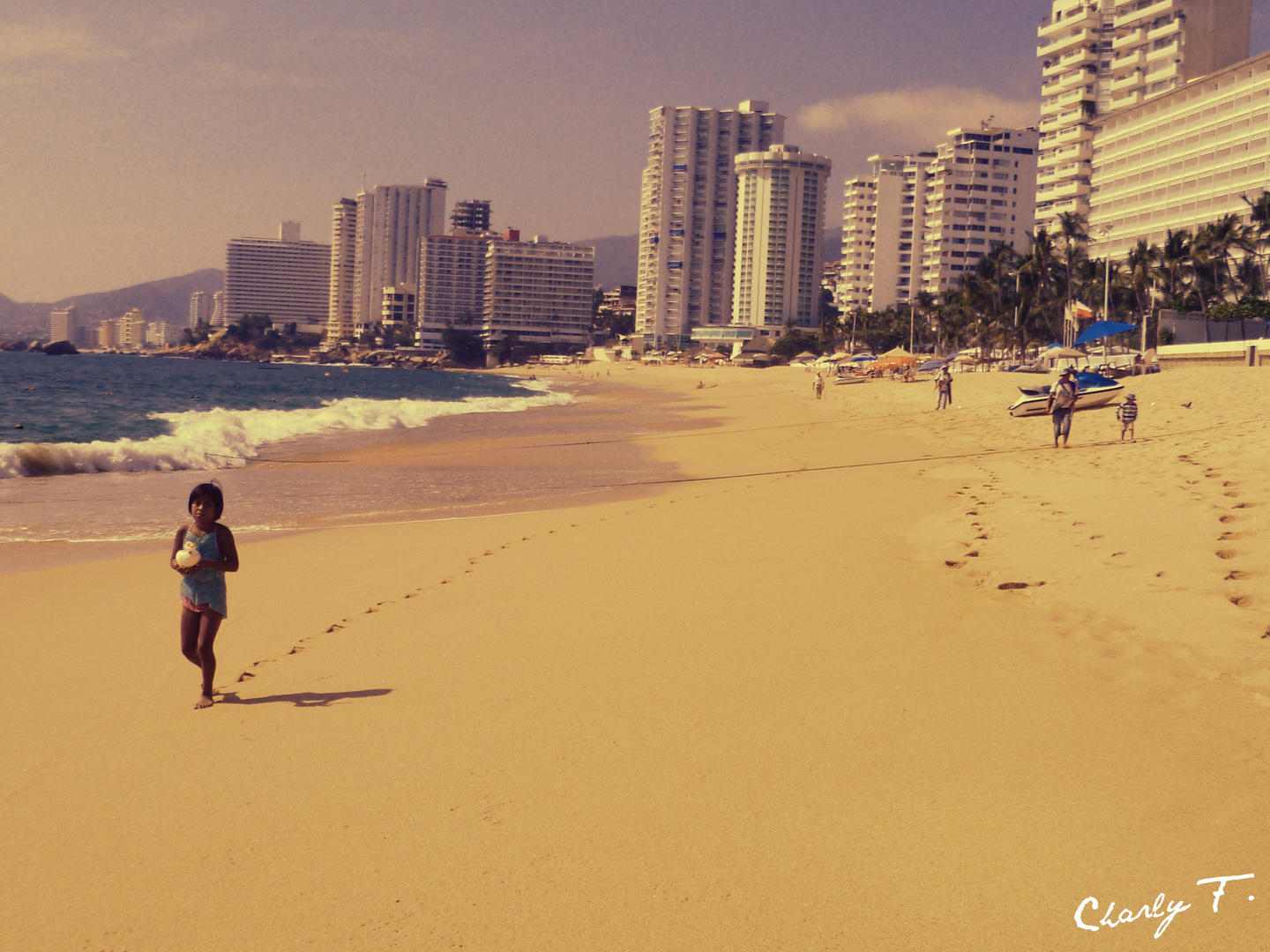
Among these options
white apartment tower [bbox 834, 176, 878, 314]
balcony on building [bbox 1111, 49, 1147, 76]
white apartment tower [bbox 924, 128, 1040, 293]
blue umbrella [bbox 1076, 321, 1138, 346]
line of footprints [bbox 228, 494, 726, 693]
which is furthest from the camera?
white apartment tower [bbox 834, 176, 878, 314]

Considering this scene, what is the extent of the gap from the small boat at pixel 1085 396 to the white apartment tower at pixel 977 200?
12359 centimetres

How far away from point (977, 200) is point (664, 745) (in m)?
155

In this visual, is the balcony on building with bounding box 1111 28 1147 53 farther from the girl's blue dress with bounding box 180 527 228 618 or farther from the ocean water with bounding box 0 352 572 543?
the girl's blue dress with bounding box 180 527 228 618

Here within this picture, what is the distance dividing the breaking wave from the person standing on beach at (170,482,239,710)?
48.4ft

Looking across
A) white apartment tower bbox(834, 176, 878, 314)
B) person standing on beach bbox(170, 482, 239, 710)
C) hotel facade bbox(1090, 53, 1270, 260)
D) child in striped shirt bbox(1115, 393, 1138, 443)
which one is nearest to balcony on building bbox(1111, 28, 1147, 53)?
hotel facade bbox(1090, 53, 1270, 260)

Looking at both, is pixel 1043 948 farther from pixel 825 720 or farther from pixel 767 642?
pixel 767 642

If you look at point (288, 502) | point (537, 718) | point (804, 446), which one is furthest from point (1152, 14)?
point (537, 718)

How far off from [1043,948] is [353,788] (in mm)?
2745

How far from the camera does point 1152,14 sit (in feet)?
293

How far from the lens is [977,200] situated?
476ft

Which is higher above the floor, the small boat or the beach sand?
the small boat

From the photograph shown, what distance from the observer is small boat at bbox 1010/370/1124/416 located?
2572 cm

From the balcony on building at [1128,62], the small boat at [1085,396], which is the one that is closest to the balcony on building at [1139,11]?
the balcony on building at [1128,62]

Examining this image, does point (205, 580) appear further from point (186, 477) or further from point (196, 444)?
point (196, 444)
